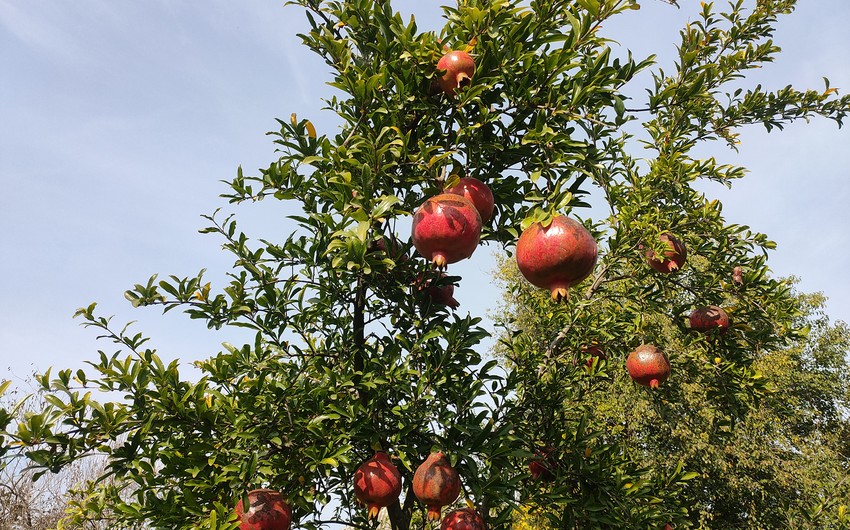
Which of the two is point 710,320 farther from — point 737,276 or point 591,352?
point 591,352

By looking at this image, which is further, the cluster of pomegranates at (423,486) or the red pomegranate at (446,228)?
the cluster of pomegranates at (423,486)

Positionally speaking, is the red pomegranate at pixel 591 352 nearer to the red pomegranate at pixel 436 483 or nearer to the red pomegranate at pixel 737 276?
the red pomegranate at pixel 737 276

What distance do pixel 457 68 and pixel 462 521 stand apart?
6.48 feet

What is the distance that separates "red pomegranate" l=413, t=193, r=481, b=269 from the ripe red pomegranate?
1.76m

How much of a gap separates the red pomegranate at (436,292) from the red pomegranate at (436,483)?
0.80 meters

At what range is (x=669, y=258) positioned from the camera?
3318 mm

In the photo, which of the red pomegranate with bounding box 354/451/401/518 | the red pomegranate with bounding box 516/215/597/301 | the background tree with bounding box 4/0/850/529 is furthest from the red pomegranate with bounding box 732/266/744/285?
the red pomegranate with bounding box 354/451/401/518

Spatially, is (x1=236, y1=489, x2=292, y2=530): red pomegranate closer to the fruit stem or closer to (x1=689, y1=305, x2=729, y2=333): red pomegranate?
the fruit stem

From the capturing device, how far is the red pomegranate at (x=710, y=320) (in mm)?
3586

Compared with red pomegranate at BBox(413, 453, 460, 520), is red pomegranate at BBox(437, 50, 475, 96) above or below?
above

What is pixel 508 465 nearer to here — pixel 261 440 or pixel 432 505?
pixel 432 505

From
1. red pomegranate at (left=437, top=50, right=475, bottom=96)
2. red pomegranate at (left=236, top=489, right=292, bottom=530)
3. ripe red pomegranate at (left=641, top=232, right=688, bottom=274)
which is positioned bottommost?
red pomegranate at (left=236, top=489, right=292, bottom=530)

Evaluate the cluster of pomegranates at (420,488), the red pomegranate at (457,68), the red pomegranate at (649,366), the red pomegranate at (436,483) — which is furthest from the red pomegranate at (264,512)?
the red pomegranate at (649,366)

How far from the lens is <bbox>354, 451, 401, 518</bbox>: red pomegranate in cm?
235
